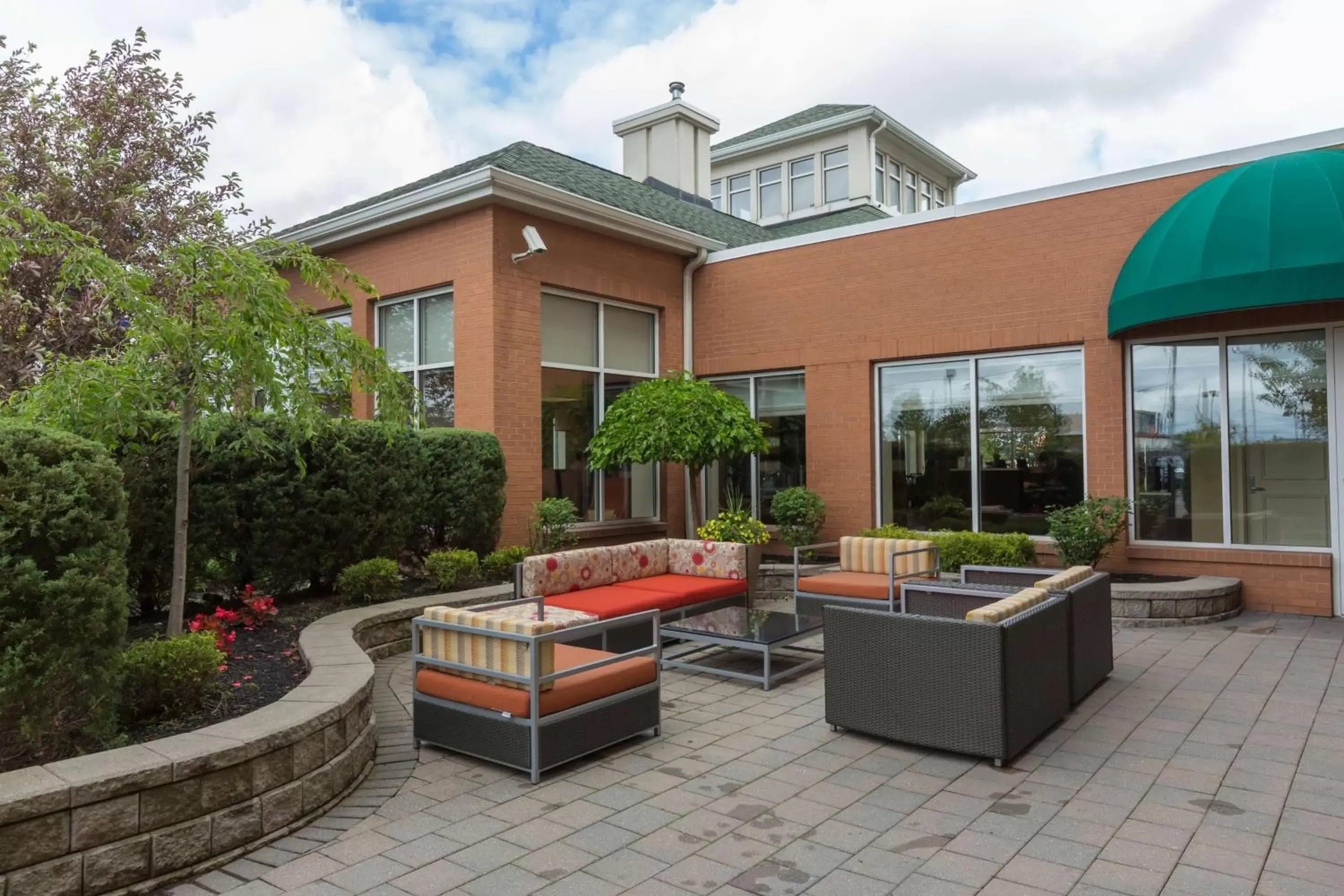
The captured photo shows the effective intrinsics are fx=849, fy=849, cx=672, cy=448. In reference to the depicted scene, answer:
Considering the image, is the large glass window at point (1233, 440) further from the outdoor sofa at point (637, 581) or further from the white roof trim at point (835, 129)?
the white roof trim at point (835, 129)

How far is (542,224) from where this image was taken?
10.5 meters

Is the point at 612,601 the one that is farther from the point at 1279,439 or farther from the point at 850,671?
the point at 1279,439

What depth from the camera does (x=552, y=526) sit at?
9852mm

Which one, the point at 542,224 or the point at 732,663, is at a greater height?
the point at 542,224

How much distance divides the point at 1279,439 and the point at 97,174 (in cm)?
1445

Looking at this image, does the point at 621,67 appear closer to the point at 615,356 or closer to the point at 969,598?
the point at 615,356

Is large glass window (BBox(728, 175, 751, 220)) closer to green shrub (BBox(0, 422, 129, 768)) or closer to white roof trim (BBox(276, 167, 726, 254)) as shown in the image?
white roof trim (BBox(276, 167, 726, 254))

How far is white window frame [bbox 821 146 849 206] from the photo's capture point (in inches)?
864

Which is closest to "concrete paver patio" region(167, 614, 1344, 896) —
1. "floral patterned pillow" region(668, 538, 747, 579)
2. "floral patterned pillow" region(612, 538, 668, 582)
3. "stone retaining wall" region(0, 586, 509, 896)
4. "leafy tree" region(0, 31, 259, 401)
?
"stone retaining wall" region(0, 586, 509, 896)

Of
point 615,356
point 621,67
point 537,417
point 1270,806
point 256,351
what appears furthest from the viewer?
point 621,67

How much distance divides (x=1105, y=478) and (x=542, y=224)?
7274 mm

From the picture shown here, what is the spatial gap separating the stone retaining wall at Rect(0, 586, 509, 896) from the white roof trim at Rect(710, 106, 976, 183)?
19522 millimetres

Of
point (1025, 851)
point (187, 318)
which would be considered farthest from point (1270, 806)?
point (187, 318)

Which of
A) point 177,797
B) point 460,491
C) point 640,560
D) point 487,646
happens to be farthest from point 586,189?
point 177,797
